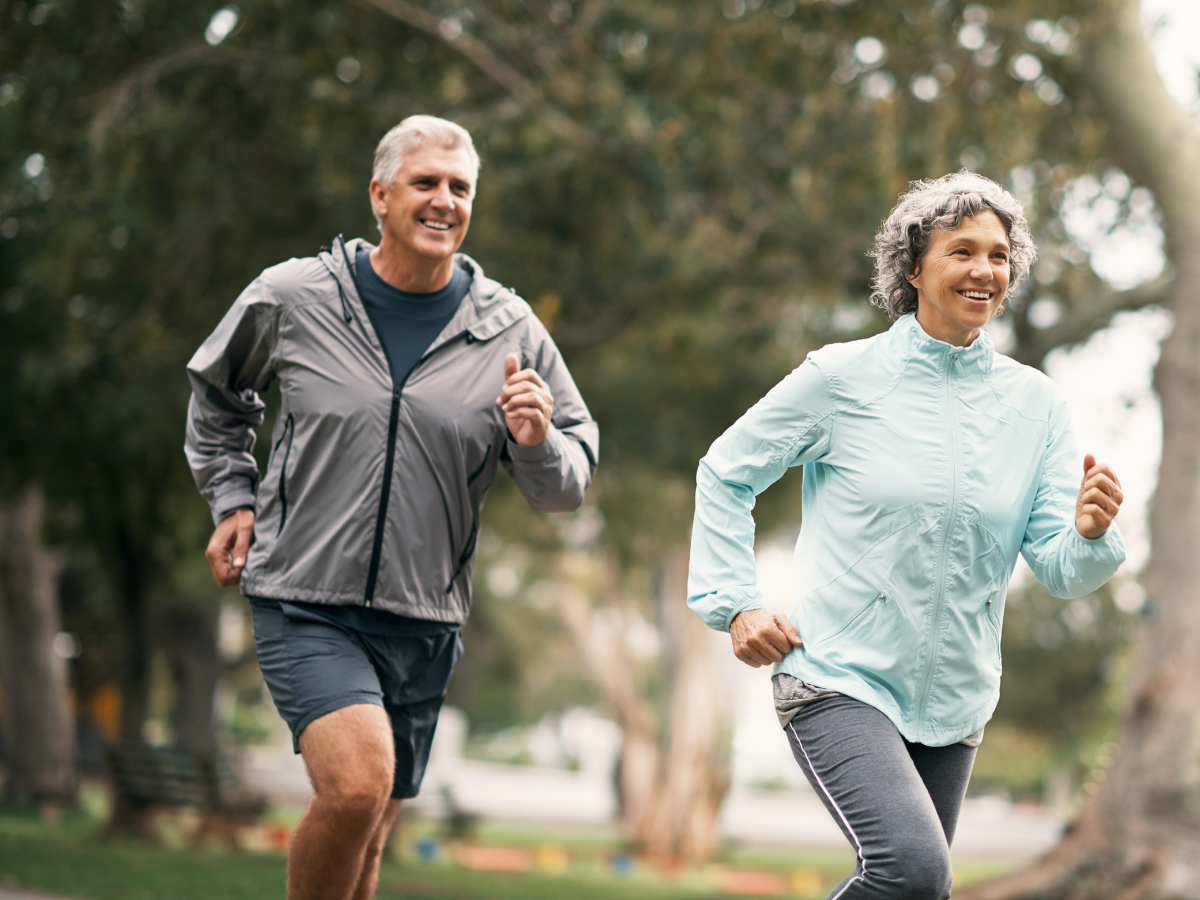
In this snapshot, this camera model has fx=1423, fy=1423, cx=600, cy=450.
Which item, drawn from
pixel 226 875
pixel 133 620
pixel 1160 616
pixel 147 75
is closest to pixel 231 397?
pixel 147 75

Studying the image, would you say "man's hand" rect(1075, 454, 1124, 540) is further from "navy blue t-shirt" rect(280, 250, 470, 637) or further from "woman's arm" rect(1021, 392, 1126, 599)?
"navy blue t-shirt" rect(280, 250, 470, 637)

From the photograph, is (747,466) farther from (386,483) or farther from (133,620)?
(133,620)

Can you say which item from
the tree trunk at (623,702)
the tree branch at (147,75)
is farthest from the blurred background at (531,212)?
the tree trunk at (623,702)

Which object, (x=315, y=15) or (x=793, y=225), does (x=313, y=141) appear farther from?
(x=793, y=225)

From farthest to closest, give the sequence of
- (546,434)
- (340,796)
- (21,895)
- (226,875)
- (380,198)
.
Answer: (226,875), (21,895), (380,198), (546,434), (340,796)

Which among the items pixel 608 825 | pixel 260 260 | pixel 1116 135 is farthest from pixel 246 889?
pixel 608 825

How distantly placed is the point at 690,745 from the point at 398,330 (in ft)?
69.9

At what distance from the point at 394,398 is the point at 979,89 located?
24.8 ft

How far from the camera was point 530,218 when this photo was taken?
1081 centimetres

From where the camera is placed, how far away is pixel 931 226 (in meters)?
3.38

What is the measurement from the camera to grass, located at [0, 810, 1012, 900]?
31.6 ft

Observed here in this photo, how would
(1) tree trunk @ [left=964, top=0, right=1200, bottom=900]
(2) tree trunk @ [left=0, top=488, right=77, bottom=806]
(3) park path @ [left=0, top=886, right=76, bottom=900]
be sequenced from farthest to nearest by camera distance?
1. (2) tree trunk @ [left=0, top=488, right=77, bottom=806]
2. (1) tree trunk @ [left=964, top=0, right=1200, bottom=900]
3. (3) park path @ [left=0, top=886, right=76, bottom=900]

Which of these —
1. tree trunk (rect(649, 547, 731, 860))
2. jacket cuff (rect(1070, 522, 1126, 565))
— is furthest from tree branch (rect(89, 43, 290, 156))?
tree trunk (rect(649, 547, 731, 860))

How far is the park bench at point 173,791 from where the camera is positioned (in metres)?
14.9
